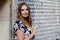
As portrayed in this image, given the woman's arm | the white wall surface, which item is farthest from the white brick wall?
the woman's arm

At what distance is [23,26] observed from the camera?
4.04 m

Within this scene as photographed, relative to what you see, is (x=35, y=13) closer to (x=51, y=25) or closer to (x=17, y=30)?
(x=51, y=25)

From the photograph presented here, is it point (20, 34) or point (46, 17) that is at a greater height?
point (46, 17)

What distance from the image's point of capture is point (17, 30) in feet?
13.0

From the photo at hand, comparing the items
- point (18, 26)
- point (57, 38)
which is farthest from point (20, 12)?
point (57, 38)

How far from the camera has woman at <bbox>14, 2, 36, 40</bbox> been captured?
394cm

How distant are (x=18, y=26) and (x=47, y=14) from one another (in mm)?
1475

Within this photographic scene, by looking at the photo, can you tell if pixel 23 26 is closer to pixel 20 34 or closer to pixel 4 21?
pixel 20 34

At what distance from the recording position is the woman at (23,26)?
3941 millimetres

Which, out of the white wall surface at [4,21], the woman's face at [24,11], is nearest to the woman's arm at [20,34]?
the woman's face at [24,11]

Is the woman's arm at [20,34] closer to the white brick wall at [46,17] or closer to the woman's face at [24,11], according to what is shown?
the woman's face at [24,11]

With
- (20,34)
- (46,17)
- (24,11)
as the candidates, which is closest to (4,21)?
(24,11)

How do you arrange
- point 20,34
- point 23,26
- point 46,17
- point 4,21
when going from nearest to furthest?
point 20,34 → point 23,26 → point 4,21 → point 46,17

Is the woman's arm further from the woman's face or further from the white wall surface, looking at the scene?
the white wall surface
